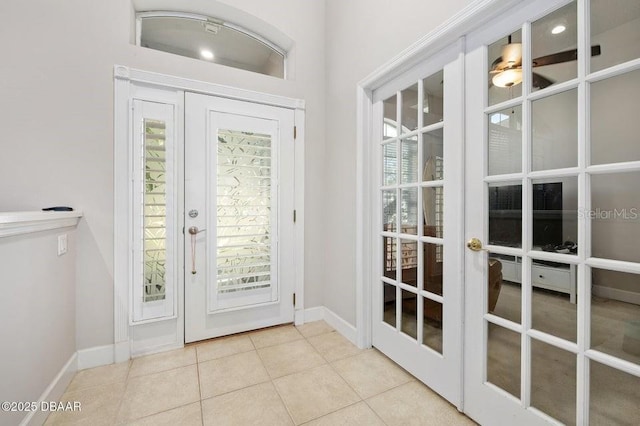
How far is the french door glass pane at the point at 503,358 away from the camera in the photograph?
1327 mm

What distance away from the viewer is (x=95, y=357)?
6.47 ft

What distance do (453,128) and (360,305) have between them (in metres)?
1.47

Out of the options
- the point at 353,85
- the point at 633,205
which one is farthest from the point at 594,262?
the point at 353,85

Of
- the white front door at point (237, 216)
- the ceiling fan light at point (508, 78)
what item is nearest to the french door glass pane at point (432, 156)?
the ceiling fan light at point (508, 78)

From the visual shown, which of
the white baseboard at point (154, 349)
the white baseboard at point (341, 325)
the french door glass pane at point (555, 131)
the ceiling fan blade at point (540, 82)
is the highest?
the ceiling fan blade at point (540, 82)

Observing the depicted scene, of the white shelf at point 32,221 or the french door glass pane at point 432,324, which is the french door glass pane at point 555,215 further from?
the white shelf at point 32,221

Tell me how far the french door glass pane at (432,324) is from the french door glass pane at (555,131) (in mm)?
979

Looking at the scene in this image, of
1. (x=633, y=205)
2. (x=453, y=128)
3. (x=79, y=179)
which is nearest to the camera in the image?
(x=633, y=205)

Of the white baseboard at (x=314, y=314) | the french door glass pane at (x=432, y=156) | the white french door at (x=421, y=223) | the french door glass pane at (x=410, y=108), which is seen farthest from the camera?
the white baseboard at (x=314, y=314)

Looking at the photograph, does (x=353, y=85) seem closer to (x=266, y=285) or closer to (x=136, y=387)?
(x=266, y=285)

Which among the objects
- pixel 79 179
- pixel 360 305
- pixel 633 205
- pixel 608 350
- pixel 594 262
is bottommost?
pixel 360 305

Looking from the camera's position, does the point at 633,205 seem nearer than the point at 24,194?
Yes

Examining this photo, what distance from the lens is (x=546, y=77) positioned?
3.95 ft

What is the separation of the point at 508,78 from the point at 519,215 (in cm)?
67
